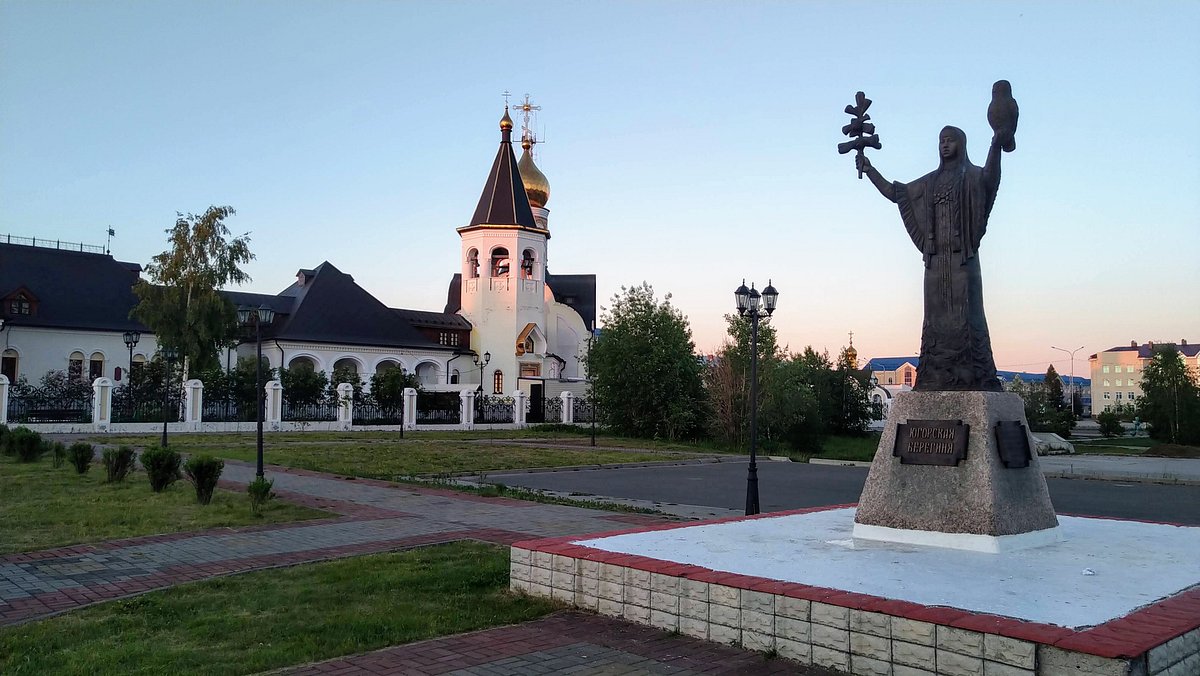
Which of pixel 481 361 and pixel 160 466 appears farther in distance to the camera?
pixel 481 361

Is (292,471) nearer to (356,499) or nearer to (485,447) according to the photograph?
(356,499)

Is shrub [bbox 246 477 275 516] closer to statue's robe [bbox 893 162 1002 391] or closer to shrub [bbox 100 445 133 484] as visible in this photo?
shrub [bbox 100 445 133 484]

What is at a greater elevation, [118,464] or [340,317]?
[340,317]

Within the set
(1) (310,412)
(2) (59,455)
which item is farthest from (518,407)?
(2) (59,455)

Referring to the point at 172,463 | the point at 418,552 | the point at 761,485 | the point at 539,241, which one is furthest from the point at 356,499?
the point at 539,241

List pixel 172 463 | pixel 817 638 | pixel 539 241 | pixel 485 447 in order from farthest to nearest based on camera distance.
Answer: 1. pixel 539 241
2. pixel 485 447
3. pixel 172 463
4. pixel 817 638

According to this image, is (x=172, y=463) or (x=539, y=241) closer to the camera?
(x=172, y=463)

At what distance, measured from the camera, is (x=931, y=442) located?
24.4 ft

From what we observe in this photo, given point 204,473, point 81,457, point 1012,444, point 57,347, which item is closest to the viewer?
point 1012,444

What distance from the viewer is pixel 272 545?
9492 mm

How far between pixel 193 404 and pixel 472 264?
2531cm

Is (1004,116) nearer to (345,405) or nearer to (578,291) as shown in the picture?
(345,405)

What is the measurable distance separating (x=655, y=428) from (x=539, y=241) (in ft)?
71.0

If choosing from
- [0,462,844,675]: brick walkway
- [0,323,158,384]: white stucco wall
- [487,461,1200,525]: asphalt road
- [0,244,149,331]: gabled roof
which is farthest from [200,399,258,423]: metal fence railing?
[0,462,844,675]: brick walkway
